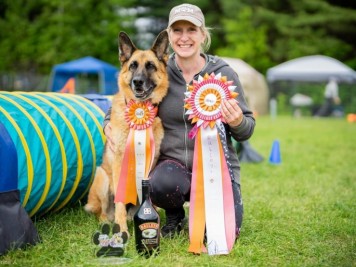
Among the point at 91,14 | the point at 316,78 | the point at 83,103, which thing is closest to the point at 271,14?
the point at 316,78

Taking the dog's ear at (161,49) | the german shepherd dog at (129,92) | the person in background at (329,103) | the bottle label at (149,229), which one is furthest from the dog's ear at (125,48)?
the person in background at (329,103)

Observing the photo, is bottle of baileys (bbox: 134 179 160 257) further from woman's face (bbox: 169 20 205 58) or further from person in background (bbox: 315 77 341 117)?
person in background (bbox: 315 77 341 117)

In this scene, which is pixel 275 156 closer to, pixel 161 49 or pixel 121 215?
pixel 161 49

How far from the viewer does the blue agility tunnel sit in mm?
2976

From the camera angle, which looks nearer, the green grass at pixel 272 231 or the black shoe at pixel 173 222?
the green grass at pixel 272 231

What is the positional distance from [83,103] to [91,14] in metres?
23.4

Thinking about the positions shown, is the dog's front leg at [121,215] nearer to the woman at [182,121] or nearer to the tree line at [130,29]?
the woman at [182,121]

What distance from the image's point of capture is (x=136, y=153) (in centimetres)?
319

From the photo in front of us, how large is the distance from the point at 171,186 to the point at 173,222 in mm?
364

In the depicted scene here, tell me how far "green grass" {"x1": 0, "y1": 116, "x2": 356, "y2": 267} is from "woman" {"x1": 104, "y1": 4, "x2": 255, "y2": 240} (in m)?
0.28

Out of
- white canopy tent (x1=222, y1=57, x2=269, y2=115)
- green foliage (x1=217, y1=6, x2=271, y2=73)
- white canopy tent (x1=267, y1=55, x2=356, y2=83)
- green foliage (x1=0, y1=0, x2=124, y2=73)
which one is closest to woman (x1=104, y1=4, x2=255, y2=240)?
white canopy tent (x1=222, y1=57, x2=269, y2=115)

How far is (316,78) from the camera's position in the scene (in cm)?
2080

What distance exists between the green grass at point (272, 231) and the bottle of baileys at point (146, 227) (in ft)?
0.23

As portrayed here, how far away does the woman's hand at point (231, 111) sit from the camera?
9.61ft
